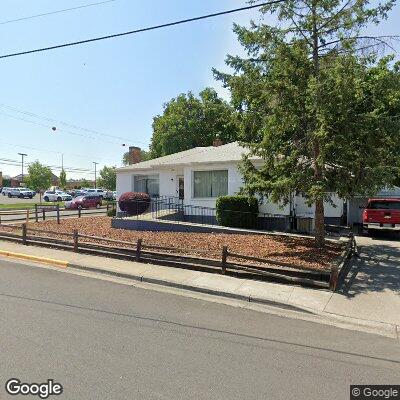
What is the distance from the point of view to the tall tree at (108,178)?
77562 millimetres

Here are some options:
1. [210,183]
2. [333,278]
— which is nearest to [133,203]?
[210,183]

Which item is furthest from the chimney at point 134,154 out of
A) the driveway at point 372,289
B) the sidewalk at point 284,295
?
the driveway at point 372,289

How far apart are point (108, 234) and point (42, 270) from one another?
523cm

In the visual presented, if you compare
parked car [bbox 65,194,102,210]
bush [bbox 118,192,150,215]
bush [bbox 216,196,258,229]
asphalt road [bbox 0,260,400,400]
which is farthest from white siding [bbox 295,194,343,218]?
parked car [bbox 65,194,102,210]

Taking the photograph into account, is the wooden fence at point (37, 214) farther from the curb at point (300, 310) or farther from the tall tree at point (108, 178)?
the tall tree at point (108, 178)

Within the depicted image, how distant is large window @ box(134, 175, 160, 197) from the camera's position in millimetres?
23562

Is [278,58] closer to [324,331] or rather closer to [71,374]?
[324,331]

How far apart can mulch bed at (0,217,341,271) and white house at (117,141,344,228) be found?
8.14 ft

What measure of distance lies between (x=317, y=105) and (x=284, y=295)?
16.6ft

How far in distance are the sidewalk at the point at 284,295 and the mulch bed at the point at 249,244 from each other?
1.09 meters

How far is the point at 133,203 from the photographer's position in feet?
64.8

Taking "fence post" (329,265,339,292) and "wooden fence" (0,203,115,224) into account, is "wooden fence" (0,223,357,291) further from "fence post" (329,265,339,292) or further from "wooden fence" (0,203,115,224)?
"wooden fence" (0,203,115,224)

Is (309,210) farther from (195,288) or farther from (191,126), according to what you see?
(191,126)

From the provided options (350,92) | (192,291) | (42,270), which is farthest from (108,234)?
(350,92)
